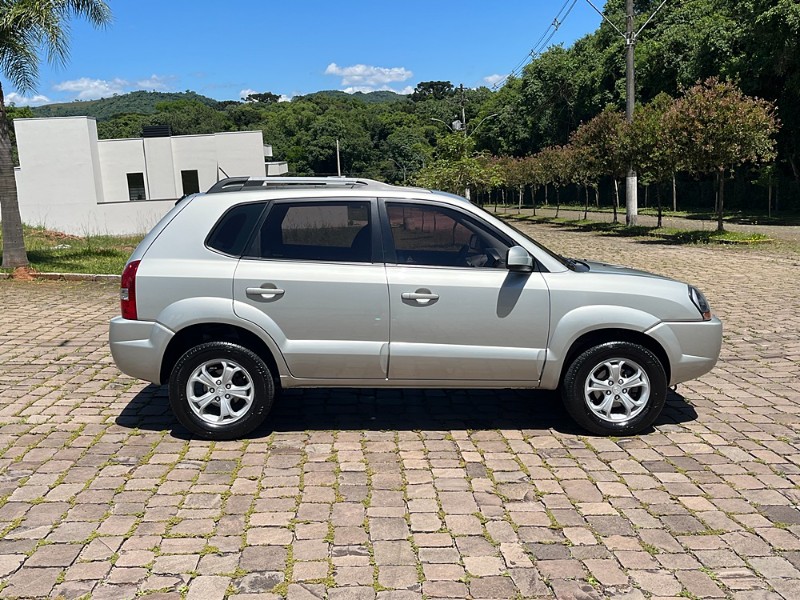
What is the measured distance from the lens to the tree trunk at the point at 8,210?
14.8 m

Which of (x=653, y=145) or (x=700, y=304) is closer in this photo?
(x=700, y=304)

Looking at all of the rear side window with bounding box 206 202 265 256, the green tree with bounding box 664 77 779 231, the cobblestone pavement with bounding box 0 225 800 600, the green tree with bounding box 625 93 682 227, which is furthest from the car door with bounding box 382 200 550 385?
the green tree with bounding box 625 93 682 227

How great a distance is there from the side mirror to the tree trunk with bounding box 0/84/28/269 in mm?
12578

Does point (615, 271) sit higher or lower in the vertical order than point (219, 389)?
higher

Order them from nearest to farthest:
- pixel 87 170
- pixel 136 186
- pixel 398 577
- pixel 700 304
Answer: pixel 398 577, pixel 700 304, pixel 87 170, pixel 136 186

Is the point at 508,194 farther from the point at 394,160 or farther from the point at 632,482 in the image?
the point at 632,482

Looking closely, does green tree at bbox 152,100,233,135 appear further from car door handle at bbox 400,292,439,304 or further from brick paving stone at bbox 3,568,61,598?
brick paving stone at bbox 3,568,61,598

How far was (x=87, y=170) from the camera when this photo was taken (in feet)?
105

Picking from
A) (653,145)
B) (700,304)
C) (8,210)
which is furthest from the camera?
(653,145)

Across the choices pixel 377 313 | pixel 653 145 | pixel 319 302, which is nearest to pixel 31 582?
pixel 319 302

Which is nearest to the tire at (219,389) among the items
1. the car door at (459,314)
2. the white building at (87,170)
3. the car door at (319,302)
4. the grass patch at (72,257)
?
the car door at (319,302)

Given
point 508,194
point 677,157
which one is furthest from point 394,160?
point 677,157

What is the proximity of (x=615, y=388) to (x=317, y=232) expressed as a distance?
2.42 m

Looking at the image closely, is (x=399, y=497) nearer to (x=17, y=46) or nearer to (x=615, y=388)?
(x=615, y=388)
